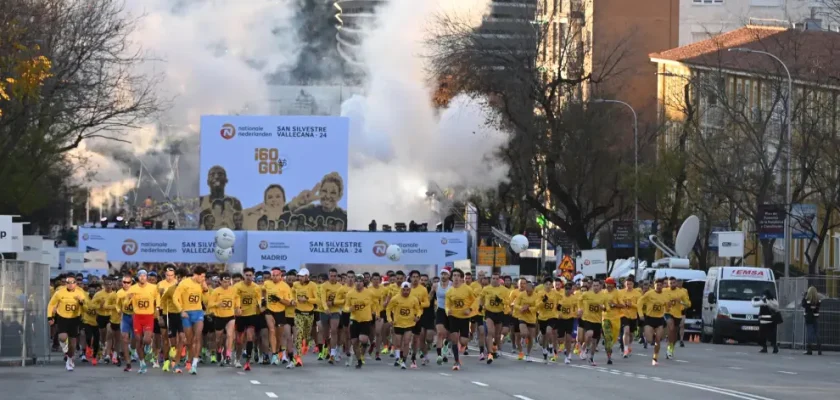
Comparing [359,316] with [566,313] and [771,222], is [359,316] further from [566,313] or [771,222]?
[771,222]

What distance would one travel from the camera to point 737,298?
45.0m

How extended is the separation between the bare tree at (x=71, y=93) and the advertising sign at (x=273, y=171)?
120 inches

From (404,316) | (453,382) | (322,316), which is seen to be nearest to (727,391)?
(453,382)

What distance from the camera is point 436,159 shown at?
61.9 m

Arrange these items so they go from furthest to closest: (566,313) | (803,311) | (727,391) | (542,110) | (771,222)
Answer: (542,110)
(771,222)
(803,311)
(566,313)
(727,391)

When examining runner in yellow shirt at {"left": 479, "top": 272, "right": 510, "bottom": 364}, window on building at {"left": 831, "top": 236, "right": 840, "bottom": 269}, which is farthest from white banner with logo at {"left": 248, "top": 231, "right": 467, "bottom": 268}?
window on building at {"left": 831, "top": 236, "right": 840, "bottom": 269}

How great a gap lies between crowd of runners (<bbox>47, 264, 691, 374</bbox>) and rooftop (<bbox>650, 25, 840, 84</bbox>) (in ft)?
50.4

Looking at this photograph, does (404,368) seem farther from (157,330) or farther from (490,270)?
(490,270)

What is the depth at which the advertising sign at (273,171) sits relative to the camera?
54688 mm

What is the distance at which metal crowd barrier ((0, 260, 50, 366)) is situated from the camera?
30.6 metres

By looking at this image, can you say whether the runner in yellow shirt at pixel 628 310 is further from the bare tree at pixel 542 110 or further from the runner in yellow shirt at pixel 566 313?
the bare tree at pixel 542 110

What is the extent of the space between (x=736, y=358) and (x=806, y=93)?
18.7m

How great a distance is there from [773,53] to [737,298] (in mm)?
23019

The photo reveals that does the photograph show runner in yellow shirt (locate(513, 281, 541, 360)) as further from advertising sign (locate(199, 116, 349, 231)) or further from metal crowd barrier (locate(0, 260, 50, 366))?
advertising sign (locate(199, 116, 349, 231))
